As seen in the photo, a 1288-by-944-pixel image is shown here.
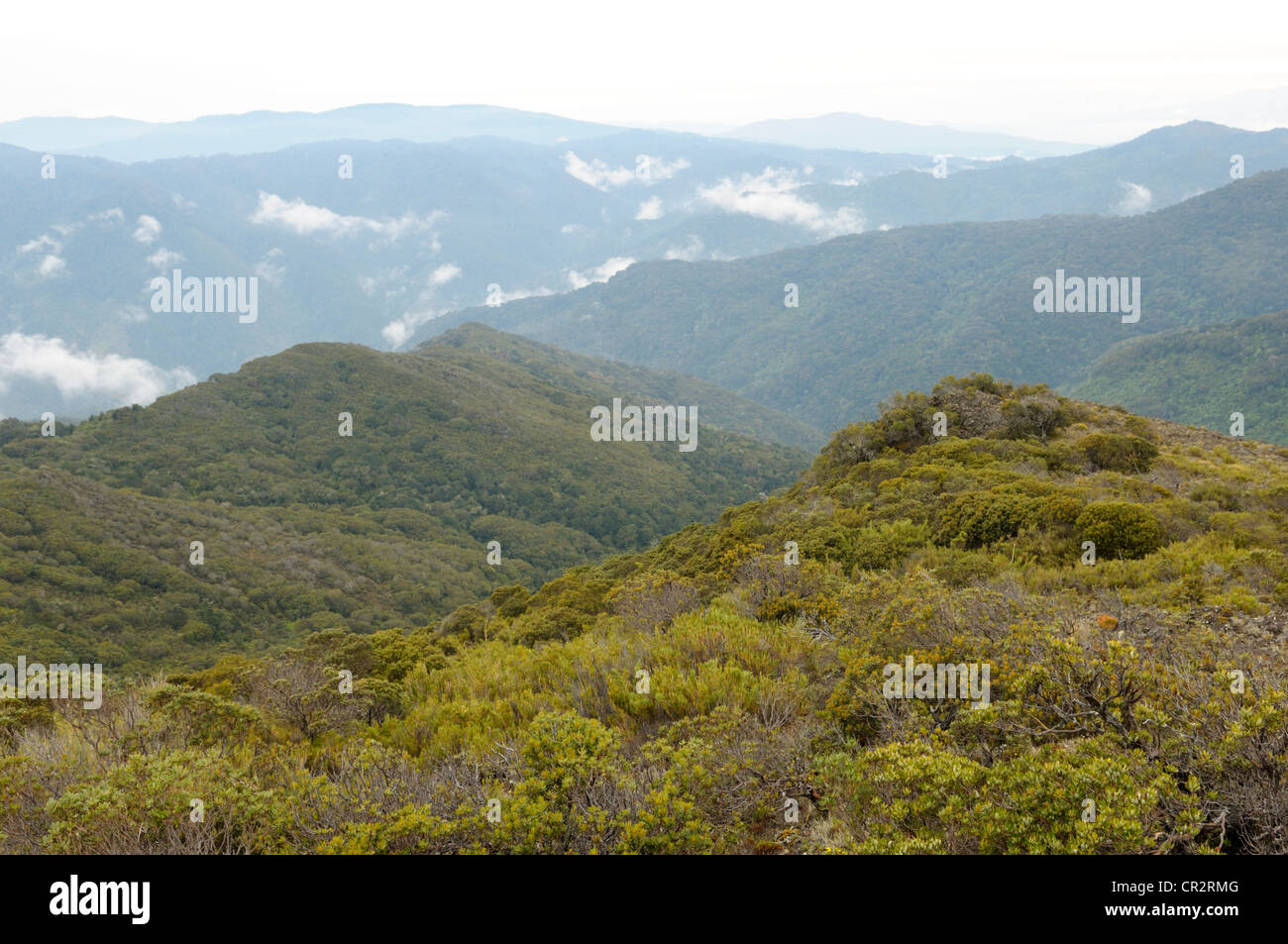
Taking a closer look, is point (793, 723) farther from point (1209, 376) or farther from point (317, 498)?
point (1209, 376)

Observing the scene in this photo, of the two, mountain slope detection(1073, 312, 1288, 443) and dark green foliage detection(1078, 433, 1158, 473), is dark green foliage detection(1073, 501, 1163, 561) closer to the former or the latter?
dark green foliage detection(1078, 433, 1158, 473)

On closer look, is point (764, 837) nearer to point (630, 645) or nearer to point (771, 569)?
point (630, 645)

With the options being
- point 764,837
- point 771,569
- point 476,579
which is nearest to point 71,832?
point 764,837

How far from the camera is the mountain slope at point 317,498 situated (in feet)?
153

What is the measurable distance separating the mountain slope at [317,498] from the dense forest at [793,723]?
37.0 metres

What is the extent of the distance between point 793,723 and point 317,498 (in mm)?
89325

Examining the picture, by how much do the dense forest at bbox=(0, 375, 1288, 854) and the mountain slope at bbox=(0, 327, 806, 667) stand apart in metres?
37.0

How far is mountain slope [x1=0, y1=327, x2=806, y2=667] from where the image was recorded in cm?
4662

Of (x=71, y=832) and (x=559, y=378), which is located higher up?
(x=559, y=378)

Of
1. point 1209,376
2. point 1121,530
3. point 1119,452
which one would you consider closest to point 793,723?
point 1121,530

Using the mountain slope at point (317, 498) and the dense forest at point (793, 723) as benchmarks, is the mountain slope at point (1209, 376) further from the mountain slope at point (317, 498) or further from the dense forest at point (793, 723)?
the dense forest at point (793, 723)

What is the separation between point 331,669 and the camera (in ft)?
32.1

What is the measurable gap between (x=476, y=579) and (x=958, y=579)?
6076cm
